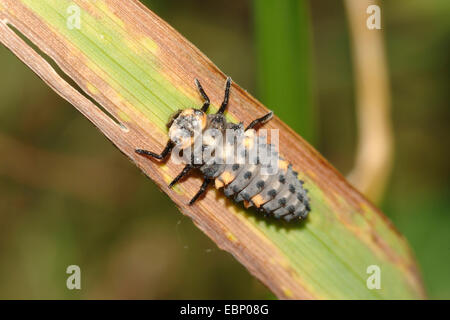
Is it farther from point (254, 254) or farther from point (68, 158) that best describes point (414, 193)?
point (68, 158)

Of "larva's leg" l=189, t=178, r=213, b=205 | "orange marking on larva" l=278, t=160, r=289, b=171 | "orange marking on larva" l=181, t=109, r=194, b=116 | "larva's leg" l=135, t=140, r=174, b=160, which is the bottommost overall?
"larva's leg" l=189, t=178, r=213, b=205

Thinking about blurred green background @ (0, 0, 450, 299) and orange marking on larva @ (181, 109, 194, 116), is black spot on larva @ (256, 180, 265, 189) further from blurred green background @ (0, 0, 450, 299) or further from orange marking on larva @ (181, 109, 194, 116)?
blurred green background @ (0, 0, 450, 299)

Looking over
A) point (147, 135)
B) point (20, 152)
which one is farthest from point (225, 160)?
point (20, 152)

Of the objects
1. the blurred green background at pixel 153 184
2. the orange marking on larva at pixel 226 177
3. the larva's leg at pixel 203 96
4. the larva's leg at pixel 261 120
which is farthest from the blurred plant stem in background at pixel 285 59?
the blurred green background at pixel 153 184

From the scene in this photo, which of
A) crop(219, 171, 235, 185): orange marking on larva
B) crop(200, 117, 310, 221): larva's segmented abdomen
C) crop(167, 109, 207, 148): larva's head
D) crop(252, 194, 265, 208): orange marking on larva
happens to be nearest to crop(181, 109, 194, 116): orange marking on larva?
crop(167, 109, 207, 148): larva's head

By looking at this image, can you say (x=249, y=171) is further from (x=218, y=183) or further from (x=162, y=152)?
(x=162, y=152)

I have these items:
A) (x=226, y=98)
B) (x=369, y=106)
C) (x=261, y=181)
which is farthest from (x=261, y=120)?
(x=369, y=106)
